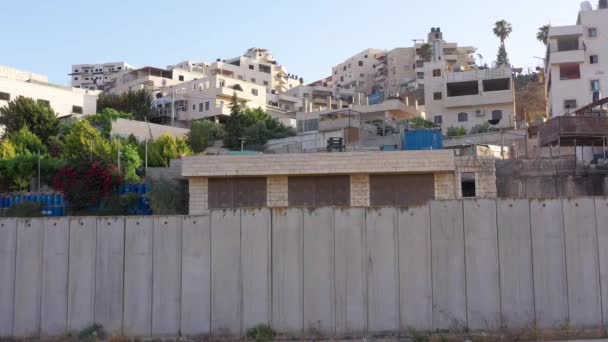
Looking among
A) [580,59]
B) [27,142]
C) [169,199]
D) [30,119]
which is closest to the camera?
[169,199]

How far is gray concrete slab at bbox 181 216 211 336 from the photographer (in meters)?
8.28

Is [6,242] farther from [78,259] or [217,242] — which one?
Result: [217,242]

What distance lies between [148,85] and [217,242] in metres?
80.0

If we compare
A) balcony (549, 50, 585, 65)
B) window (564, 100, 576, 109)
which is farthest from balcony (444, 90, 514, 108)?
window (564, 100, 576, 109)

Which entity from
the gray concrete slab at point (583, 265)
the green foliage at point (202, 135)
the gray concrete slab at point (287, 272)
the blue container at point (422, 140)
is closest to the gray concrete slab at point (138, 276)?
the gray concrete slab at point (287, 272)

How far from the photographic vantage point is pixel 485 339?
787 cm

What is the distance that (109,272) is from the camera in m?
8.39

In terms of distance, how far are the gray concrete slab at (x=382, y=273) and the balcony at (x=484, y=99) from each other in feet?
184

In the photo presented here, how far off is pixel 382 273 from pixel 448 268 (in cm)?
93

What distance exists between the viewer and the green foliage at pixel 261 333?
8054 millimetres

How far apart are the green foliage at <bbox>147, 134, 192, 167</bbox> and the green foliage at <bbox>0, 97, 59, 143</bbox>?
40.0 feet

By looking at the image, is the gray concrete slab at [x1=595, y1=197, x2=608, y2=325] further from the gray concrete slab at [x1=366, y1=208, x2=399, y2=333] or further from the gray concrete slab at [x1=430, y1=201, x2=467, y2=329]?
the gray concrete slab at [x1=366, y1=208, x2=399, y2=333]

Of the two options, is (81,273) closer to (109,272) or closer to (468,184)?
(109,272)

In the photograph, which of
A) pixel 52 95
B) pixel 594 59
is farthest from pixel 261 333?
pixel 52 95
